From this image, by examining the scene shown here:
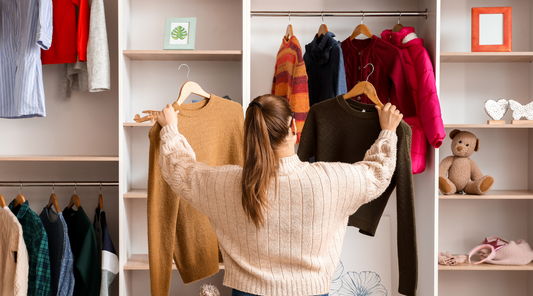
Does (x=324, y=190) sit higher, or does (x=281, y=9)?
(x=281, y=9)

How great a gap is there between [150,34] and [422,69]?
1669 millimetres

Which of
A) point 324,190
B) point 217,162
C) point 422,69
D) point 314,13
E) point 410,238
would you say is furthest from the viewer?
point 314,13

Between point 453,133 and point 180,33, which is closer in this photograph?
point 180,33

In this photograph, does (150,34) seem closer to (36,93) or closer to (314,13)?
(36,93)

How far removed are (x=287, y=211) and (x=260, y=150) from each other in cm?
19

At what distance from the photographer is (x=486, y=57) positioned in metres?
2.23

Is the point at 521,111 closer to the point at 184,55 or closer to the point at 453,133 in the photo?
the point at 453,133

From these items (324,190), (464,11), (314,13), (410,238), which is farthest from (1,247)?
(464,11)

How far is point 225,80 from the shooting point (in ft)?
8.05

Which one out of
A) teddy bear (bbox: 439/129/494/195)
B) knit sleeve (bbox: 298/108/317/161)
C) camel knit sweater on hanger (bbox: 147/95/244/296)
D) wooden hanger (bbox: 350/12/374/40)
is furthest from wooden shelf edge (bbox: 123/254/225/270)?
wooden hanger (bbox: 350/12/374/40)

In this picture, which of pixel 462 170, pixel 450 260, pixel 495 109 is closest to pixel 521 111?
pixel 495 109

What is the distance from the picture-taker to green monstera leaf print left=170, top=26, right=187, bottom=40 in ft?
7.18


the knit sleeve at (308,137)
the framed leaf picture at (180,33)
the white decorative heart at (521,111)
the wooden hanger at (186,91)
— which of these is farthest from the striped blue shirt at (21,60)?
the white decorative heart at (521,111)

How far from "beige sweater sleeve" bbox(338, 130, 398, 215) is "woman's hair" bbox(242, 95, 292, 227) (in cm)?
26
